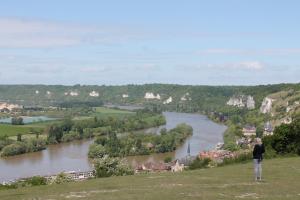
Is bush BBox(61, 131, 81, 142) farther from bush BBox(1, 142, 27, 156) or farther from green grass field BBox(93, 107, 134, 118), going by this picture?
green grass field BBox(93, 107, 134, 118)

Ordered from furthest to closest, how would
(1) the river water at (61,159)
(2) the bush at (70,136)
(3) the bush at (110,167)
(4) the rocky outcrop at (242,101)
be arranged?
(4) the rocky outcrop at (242,101) < (2) the bush at (70,136) < (1) the river water at (61,159) < (3) the bush at (110,167)

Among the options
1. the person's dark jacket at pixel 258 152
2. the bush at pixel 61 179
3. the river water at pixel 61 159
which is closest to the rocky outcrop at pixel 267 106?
the river water at pixel 61 159

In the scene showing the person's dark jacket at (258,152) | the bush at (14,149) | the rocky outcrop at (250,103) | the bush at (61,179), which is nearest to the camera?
the person's dark jacket at (258,152)

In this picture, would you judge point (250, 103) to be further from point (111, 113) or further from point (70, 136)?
point (70, 136)

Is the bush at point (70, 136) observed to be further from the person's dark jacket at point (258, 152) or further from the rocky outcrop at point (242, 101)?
the person's dark jacket at point (258, 152)

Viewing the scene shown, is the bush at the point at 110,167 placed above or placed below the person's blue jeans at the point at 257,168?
below

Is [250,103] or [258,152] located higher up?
[258,152]

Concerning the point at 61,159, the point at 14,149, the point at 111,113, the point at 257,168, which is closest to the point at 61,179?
the point at 257,168

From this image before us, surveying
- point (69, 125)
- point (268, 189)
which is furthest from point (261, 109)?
point (268, 189)

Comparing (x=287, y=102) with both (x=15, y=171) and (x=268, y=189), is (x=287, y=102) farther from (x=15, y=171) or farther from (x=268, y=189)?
(x=268, y=189)
